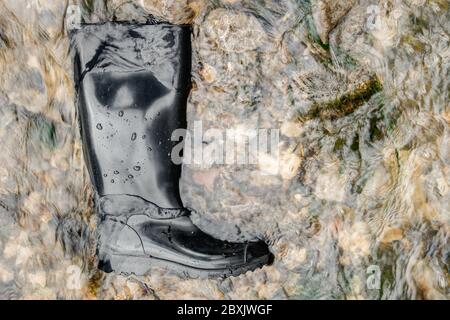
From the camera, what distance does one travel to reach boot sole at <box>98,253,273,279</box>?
1.97 meters

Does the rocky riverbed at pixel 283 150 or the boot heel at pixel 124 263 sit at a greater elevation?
the rocky riverbed at pixel 283 150

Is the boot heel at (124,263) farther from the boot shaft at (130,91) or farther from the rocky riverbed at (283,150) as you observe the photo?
the boot shaft at (130,91)

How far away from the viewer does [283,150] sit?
6.44ft

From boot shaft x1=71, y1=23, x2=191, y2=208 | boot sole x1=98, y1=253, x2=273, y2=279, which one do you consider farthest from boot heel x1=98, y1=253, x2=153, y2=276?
boot shaft x1=71, y1=23, x2=191, y2=208

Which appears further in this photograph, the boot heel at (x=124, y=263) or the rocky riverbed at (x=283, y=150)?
the boot heel at (x=124, y=263)

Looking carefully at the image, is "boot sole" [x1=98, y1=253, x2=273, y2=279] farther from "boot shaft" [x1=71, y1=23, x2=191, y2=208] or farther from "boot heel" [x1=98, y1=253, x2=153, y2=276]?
"boot shaft" [x1=71, y1=23, x2=191, y2=208]

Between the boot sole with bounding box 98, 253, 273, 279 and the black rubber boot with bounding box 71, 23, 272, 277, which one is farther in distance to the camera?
the boot sole with bounding box 98, 253, 273, 279

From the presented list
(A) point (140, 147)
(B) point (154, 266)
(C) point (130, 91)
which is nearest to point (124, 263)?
(B) point (154, 266)

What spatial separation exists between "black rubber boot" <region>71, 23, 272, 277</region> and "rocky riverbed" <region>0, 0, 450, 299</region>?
9 cm

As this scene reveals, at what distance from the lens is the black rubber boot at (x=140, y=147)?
186 centimetres

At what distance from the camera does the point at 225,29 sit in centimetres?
187

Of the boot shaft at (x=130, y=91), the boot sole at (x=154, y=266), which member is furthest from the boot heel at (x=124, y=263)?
the boot shaft at (x=130, y=91)

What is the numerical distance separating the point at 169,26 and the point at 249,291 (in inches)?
45.4
